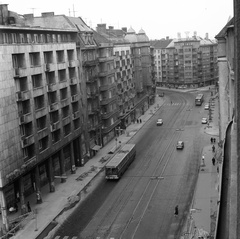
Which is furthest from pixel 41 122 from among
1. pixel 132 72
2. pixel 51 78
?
pixel 132 72

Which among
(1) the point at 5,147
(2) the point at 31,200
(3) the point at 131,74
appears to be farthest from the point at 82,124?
(3) the point at 131,74

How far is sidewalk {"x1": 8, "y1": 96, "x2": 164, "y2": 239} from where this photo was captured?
160 ft

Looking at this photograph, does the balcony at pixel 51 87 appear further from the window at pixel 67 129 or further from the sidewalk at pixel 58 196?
the sidewalk at pixel 58 196

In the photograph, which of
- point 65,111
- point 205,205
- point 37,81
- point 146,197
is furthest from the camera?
point 65,111

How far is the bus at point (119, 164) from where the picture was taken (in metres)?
64.5

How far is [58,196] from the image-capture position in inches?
2320

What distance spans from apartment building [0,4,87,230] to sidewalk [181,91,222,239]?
810 inches

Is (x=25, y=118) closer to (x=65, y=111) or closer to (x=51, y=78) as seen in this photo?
(x=51, y=78)

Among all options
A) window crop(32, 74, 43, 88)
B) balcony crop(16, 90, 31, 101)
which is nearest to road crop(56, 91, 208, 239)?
Answer: balcony crop(16, 90, 31, 101)

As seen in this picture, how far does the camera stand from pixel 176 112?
130 m

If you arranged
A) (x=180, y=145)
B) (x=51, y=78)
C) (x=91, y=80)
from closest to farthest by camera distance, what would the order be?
(x=51, y=78) < (x=91, y=80) < (x=180, y=145)

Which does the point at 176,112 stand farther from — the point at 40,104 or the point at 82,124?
the point at 40,104

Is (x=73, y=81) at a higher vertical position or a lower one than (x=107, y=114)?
higher

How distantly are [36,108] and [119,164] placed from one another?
630 inches
